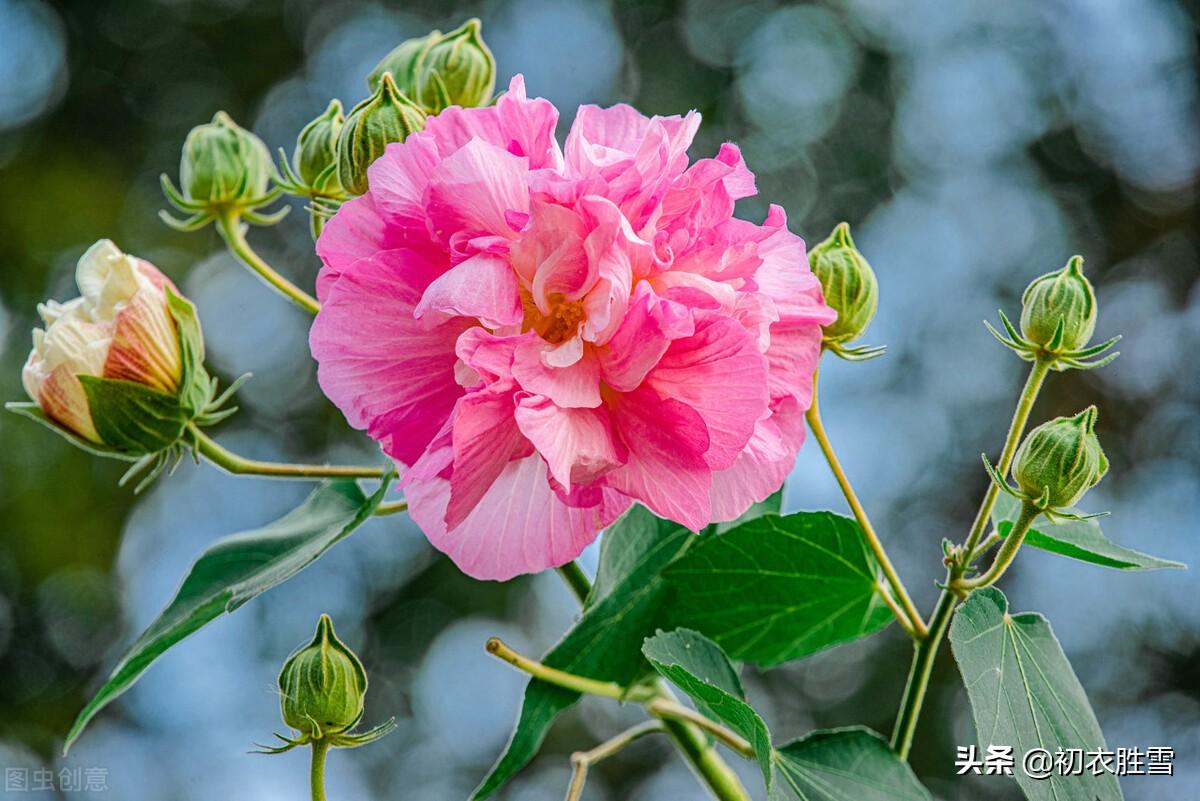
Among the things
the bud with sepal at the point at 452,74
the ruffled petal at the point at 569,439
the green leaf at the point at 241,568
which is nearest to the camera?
the ruffled petal at the point at 569,439

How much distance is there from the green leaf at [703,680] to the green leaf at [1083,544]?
6.3 inches

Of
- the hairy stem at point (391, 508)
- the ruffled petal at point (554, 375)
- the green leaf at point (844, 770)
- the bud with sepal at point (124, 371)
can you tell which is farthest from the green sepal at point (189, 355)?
the green leaf at point (844, 770)

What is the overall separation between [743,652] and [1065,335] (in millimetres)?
229

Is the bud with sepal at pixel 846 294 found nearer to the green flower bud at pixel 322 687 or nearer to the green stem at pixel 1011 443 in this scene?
the green stem at pixel 1011 443

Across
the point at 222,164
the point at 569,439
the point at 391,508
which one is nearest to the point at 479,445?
the point at 569,439

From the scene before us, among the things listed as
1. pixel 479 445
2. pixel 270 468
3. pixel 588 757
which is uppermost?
pixel 479 445

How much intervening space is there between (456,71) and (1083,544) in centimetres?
41

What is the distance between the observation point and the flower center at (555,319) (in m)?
0.53

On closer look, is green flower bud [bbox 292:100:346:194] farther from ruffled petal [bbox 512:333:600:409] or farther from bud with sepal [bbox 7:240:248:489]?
ruffled petal [bbox 512:333:600:409]

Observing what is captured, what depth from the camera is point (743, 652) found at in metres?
0.69

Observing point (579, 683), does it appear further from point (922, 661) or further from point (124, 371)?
point (124, 371)

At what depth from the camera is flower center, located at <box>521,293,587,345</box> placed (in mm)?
532

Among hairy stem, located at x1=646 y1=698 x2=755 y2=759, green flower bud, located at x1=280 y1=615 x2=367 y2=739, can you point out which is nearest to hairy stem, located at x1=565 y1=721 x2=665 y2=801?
hairy stem, located at x1=646 y1=698 x2=755 y2=759

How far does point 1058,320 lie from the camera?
2.03ft
